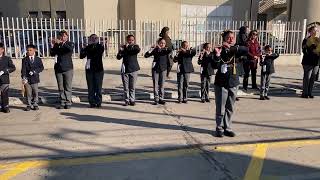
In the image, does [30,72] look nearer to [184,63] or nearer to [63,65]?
[63,65]

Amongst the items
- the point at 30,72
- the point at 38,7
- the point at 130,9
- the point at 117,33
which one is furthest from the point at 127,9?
the point at 30,72

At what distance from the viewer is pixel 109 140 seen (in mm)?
6637

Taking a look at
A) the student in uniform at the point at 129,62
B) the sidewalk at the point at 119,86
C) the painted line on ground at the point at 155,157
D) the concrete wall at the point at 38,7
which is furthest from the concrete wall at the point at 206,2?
the painted line on ground at the point at 155,157

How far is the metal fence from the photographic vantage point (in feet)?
50.5

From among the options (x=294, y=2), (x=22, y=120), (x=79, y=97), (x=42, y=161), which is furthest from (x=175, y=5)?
(x=42, y=161)

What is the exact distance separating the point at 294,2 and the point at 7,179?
19.3 metres

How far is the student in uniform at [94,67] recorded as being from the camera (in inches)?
355

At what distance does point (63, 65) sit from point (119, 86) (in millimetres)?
3112

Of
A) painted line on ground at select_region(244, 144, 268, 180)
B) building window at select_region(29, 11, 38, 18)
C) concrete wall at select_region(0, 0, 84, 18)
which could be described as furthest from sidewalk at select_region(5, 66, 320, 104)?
building window at select_region(29, 11, 38, 18)

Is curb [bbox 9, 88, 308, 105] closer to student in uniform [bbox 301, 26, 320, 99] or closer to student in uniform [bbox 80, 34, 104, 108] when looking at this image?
student in uniform [bbox 301, 26, 320, 99]

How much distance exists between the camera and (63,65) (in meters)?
8.87

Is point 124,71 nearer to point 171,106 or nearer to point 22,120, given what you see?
point 171,106

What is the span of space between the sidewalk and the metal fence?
1.42m

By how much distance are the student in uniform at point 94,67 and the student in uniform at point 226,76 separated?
3308mm
